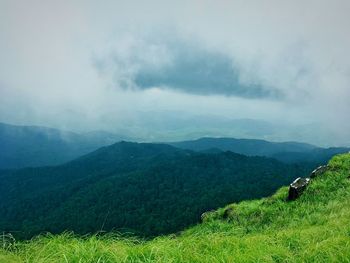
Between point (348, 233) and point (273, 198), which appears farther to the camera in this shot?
point (273, 198)

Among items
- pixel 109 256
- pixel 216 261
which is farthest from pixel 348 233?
pixel 109 256

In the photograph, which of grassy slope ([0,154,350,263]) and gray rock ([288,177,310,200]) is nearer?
grassy slope ([0,154,350,263])

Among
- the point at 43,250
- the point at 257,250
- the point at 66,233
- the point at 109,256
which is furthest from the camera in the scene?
the point at 66,233

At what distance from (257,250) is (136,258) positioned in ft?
9.01

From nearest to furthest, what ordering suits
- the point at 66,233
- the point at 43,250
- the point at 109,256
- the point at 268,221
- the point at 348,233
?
the point at 109,256 → the point at 43,250 → the point at 66,233 → the point at 348,233 → the point at 268,221

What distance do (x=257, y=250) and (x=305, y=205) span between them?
39.1 ft

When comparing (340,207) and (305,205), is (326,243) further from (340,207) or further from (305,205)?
(305,205)

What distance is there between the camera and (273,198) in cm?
2319

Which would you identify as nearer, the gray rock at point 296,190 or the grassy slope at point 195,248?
the grassy slope at point 195,248

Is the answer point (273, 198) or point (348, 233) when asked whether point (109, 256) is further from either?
point (273, 198)

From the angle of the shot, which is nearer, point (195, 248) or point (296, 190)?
point (195, 248)

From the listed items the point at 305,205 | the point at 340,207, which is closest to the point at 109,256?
the point at 340,207

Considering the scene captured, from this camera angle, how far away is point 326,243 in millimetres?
9680

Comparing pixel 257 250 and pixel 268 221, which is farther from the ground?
pixel 257 250
